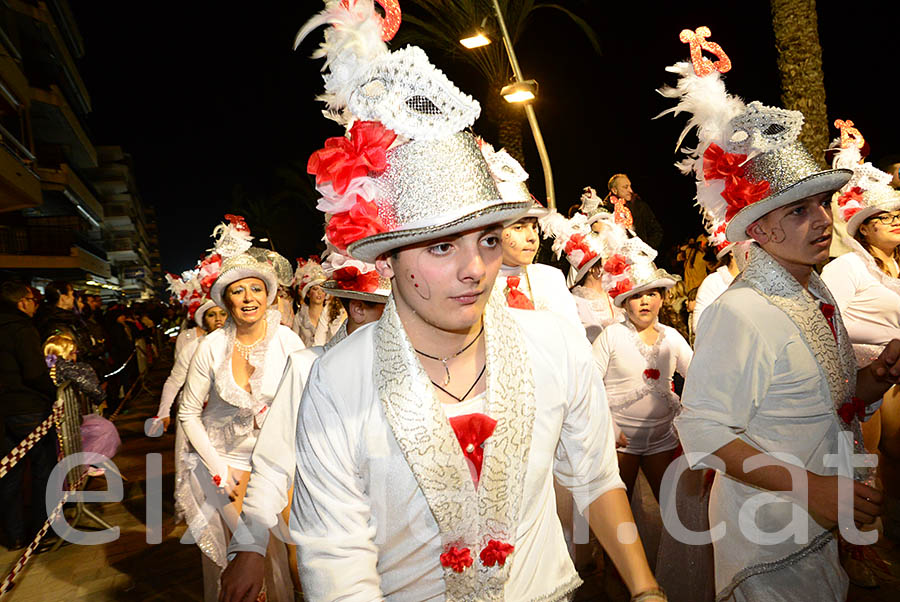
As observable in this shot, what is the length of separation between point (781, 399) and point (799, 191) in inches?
37.2

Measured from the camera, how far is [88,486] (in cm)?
922

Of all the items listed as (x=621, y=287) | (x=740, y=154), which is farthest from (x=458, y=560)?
(x=621, y=287)

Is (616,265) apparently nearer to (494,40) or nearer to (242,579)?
(242,579)

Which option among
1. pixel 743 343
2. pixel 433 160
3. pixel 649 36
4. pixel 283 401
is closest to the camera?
Result: pixel 433 160

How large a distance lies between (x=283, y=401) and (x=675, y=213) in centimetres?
1333

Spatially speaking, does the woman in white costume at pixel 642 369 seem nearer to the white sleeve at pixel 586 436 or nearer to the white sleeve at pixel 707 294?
the white sleeve at pixel 707 294

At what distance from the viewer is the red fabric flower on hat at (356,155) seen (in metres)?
2.11

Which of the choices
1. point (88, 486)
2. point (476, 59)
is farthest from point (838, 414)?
point (476, 59)

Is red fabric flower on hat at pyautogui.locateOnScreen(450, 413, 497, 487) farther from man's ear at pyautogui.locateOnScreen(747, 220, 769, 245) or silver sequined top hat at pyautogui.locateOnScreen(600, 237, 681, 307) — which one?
silver sequined top hat at pyautogui.locateOnScreen(600, 237, 681, 307)

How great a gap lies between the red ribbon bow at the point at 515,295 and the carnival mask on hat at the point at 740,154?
1.87 meters

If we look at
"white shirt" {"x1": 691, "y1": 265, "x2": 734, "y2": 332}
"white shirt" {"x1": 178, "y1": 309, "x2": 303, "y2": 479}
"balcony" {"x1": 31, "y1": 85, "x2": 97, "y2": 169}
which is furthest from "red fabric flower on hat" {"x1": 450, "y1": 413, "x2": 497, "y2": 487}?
"balcony" {"x1": 31, "y1": 85, "x2": 97, "y2": 169}

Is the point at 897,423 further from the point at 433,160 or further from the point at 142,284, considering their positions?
the point at 142,284

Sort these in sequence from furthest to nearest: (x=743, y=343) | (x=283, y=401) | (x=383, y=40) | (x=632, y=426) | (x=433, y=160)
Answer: (x=632, y=426) < (x=283, y=401) < (x=743, y=343) < (x=383, y=40) < (x=433, y=160)


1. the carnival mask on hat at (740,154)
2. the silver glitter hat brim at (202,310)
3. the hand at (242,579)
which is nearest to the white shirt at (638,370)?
the carnival mask on hat at (740,154)
